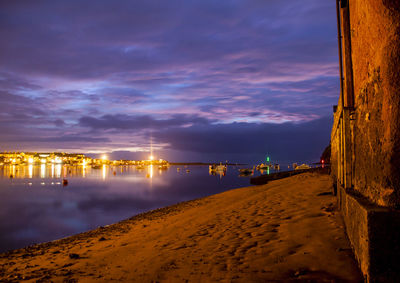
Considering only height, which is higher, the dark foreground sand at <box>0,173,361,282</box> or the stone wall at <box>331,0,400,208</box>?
the stone wall at <box>331,0,400,208</box>

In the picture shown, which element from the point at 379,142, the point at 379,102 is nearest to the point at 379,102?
the point at 379,102

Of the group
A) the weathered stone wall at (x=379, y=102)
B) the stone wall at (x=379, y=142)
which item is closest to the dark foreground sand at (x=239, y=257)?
the stone wall at (x=379, y=142)

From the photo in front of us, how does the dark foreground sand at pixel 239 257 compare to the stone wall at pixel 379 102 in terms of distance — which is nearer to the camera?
the stone wall at pixel 379 102

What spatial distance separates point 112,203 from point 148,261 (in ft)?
104

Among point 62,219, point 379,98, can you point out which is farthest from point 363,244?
point 62,219

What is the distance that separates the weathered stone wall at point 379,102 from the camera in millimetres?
2635

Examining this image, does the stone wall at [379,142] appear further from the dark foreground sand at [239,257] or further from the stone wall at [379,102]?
the dark foreground sand at [239,257]

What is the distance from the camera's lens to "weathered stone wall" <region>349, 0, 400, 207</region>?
2.63 metres

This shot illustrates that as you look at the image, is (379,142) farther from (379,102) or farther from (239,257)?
(239,257)

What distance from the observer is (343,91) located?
5.25m

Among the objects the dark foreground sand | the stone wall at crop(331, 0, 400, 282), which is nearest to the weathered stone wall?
the stone wall at crop(331, 0, 400, 282)

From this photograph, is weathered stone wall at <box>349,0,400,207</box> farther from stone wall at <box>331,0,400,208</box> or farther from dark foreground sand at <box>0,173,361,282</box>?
dark foreground sand at <box>0,173,361,282</box>

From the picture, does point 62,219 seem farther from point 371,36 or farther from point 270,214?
point 371,36

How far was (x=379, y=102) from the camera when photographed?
2938 mm
